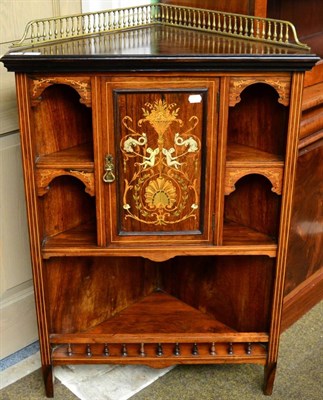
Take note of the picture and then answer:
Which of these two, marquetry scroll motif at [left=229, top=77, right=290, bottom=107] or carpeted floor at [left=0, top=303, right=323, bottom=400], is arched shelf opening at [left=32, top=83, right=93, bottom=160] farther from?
carpeted floor at [left=0, top=303, right=323, bottom=400]

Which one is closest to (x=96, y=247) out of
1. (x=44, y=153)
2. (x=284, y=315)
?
(x=44, y=153)

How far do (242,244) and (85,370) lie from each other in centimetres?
63

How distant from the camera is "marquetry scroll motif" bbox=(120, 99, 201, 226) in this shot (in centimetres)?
133

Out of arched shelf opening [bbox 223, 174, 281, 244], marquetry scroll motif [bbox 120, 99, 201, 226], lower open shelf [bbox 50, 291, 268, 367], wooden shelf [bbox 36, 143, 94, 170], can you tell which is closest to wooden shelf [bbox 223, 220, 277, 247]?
arched shelf opening [bbox 223, 174, 281, 244]

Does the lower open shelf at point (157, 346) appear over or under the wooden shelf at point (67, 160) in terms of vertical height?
under

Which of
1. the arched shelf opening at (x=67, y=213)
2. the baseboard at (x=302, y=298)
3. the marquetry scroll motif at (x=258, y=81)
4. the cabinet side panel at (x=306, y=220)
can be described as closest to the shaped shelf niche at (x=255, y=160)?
the marquetry scroll motif at (x=258, y=81)

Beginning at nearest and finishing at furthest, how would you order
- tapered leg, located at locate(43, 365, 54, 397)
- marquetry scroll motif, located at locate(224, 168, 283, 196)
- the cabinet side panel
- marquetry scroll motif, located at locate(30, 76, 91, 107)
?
marquetry scroll motif, located at locate(30, 76, 91, 107)
marquetry scroll motif, located at locate(224, 168, 283, 196)
tapered leg, located at locate(43, 365, 54, 397)
the cabinet side panel

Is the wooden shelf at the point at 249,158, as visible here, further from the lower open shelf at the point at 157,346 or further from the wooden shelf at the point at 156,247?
the lower open shelf at the point at 157,346

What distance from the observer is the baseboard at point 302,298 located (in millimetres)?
1945

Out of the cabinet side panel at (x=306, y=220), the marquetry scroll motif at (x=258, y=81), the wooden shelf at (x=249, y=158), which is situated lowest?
the cabinet side panel at (x=306, y=220)

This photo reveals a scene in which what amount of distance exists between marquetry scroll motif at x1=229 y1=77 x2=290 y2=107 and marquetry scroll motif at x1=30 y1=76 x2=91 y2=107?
11.9 inches

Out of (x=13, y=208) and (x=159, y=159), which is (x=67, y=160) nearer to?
(x=159, y=159)

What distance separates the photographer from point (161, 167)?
1377 millimetres

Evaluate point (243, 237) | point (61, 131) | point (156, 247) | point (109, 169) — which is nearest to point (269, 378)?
point (243, 237)
